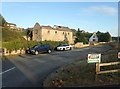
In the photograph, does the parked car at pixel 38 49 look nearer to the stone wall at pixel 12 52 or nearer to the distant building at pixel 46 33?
the stone wall at pixel 12 52

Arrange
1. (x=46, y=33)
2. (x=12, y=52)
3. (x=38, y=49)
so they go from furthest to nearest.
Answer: (x=46, y=33) < (x=38, y=49) < (x=12, y=52)

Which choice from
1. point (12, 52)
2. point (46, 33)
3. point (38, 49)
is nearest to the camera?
point (12, 52)

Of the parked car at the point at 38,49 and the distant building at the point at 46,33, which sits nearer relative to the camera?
the parked car at the point at 38,49

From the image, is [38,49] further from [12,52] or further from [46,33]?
[46,33]

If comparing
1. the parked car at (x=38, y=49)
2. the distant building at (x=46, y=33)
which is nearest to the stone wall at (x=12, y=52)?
the parked car at (x=38, y=49)

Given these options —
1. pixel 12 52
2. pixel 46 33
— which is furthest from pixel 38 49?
pixel 46 33

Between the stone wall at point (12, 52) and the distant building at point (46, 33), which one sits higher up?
the distant building at point (46, 33)

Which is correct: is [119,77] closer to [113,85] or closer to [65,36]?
[113,85]

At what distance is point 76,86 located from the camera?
14.0m

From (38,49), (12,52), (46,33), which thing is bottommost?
(12,52)

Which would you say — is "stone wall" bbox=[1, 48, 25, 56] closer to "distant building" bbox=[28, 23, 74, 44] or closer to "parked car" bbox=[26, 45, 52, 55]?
"parked car" bbox=[26, 45, 52, 55]

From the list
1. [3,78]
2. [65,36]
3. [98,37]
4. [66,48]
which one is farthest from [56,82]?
[98,37]

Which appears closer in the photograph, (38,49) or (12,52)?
(12,52)

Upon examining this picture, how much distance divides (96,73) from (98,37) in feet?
351
